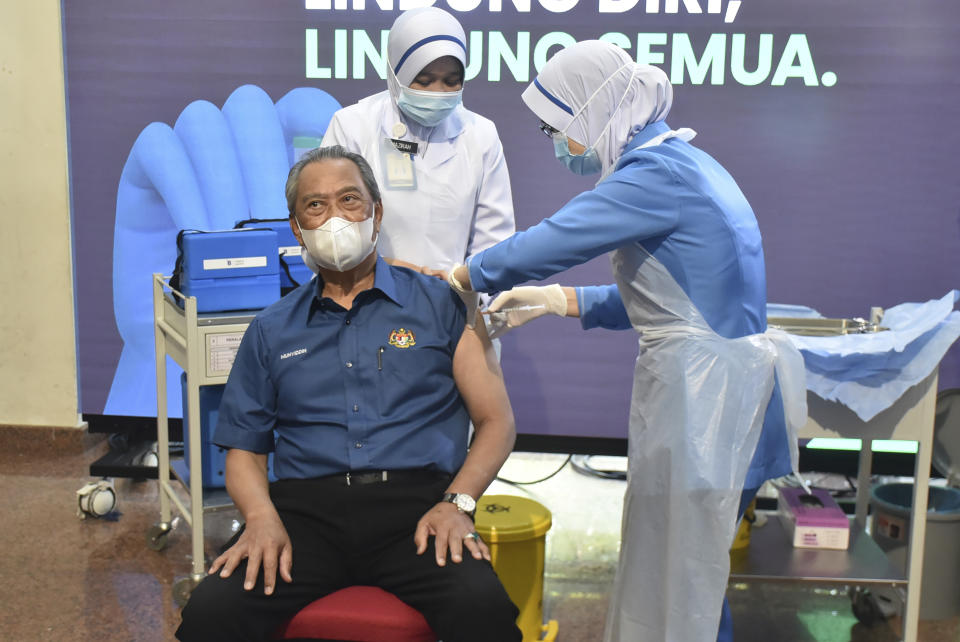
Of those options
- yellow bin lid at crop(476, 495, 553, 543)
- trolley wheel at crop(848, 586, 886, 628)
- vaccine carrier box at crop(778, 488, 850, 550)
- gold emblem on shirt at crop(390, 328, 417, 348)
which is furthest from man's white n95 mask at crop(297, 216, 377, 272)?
trolley wheel at crop(848, 586, 886, 628)

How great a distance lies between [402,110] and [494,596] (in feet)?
4.53

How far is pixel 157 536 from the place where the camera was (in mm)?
3213

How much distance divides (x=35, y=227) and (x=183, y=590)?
1877mm

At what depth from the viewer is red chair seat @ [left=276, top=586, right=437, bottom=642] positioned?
6.01 feet

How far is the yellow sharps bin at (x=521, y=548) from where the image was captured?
249cm

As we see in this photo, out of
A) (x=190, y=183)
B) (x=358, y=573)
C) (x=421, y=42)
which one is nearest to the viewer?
(x=358, y=573)

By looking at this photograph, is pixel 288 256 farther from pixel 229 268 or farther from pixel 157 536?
pixel 157 536

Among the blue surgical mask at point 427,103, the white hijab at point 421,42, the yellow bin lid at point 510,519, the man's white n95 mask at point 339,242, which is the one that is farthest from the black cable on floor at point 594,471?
the man's white n95 mask at point 339,242

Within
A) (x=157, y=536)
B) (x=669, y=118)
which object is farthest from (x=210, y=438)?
(x=669, y=118)

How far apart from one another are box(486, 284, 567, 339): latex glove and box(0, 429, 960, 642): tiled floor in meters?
1.05

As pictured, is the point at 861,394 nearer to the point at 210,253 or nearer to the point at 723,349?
the point at 723,349

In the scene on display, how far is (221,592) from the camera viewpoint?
6.00 ft

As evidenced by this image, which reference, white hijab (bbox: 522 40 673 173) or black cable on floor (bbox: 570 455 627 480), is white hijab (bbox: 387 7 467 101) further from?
black cable on floor (bbox: 570 455 627 480)

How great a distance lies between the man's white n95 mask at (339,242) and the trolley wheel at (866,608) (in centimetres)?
189
